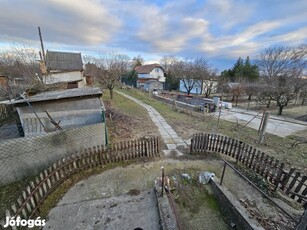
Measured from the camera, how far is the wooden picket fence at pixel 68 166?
351 cm

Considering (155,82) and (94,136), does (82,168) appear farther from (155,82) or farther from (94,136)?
(155,82)

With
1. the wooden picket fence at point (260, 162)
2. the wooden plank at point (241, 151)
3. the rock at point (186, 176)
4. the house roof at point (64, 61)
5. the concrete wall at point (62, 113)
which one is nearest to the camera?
the wooden picket fence at point (260, 162)

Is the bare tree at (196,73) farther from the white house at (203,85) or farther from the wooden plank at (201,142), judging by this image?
the wooden plank at (201,142)

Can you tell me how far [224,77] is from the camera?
3666cm

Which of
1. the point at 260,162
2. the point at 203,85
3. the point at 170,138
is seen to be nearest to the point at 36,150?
the point at 170,138

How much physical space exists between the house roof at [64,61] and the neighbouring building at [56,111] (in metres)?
20.1

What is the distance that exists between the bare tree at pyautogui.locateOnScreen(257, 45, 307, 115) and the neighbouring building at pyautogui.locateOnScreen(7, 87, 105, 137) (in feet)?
72.8

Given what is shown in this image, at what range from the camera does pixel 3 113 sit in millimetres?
11016

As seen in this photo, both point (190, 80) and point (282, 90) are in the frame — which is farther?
point (190, 80)

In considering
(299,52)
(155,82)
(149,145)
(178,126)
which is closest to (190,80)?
(155,82)

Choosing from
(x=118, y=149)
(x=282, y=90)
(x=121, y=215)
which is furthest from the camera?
(x=282, y=90)

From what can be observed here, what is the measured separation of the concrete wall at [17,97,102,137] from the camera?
7023mm

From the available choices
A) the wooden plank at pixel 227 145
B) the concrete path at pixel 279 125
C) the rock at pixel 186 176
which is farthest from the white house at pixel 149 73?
the rock at pixel 186 176

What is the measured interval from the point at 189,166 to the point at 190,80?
3100 centimetres
